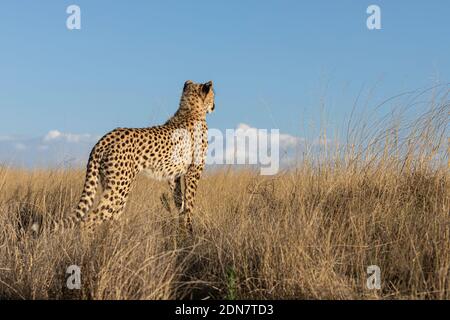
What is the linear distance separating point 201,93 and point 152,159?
112 cm

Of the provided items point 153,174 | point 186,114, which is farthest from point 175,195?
point 186,114

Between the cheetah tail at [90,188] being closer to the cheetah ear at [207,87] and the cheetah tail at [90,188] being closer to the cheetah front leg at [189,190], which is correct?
the cheetah front leg at [189,190]

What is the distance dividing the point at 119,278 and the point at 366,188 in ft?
8.93

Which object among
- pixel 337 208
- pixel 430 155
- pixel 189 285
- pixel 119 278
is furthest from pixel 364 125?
pixel 119 278

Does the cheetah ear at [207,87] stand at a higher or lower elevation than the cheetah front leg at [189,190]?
higher

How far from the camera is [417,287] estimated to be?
3141mm

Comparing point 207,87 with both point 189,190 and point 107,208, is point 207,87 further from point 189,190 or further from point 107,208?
point 107,208

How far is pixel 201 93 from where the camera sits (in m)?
5.80

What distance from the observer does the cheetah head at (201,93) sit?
5777mm

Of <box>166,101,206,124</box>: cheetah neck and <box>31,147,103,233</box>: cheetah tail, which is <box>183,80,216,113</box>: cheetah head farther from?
<box>31,147,103,233</box>: cheetah tail

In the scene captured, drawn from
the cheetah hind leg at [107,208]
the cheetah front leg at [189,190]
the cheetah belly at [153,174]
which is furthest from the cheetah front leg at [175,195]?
the cheetah hind leg at [107,208]

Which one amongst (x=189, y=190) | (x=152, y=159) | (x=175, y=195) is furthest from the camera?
(x=175, y=195)

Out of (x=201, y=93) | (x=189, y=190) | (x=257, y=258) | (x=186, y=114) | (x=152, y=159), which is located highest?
(x=201, y=93)

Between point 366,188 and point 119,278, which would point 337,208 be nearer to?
point 366,188
